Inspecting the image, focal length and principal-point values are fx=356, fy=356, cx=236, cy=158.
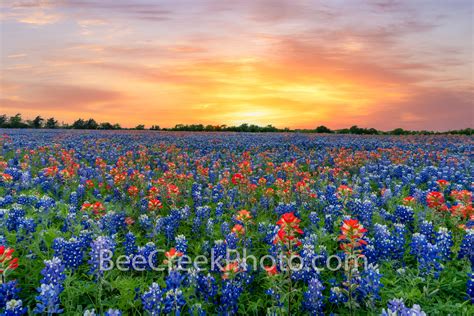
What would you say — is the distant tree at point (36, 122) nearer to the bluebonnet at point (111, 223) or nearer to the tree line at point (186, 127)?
the tree line at point (186, 127)

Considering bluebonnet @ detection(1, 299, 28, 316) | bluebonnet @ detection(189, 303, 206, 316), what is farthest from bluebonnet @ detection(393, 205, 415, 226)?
bluebonnet @ detection(1, 299, 28, 316)

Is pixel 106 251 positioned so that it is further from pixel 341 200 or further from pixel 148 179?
pixel 148 179

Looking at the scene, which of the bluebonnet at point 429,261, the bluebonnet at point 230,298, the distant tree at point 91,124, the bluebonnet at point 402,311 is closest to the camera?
the bluebonnet at point 402,311

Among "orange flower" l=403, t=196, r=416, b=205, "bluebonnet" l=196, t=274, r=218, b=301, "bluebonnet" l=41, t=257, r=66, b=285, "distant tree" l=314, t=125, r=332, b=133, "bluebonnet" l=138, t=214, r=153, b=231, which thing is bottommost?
"bluebonnet" l=196, t=274, r=218, b=301

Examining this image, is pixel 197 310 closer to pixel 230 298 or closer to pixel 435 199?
pixel 230 298

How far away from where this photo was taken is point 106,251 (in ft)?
13.0

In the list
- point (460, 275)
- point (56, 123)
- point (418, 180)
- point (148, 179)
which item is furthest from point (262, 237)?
point (56, 123)

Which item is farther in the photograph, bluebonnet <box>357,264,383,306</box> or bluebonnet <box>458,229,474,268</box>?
bluebonnet <box>458,229,474,268</box>

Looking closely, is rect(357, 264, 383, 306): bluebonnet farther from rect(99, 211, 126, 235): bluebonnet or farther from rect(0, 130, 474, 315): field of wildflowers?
rect(99, 211, 126, 235): bluebonnet

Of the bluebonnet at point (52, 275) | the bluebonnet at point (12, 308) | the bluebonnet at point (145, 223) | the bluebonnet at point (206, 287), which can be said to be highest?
the bluebonnet at point (52, 275)

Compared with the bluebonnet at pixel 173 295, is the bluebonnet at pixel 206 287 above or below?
below

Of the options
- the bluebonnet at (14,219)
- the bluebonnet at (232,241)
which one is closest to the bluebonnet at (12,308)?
the bluebonnet at (232,241)

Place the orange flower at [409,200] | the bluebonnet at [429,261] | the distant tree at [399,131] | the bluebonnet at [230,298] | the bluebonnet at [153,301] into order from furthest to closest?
the distant tree at [399,131] → the orange flower at [409,200] → the bluebonnet at [429,261] → the bluebonnet at [230,298] → the bluebonnet at [153,301]

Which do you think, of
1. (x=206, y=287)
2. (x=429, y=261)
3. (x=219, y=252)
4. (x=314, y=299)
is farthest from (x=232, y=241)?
(x=429, y=261)
